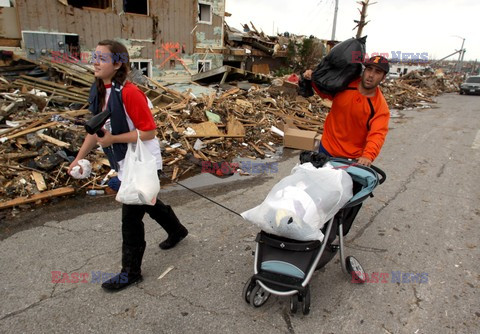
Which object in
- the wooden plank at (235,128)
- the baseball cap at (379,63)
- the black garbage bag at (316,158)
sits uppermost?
the baseball cap at (379,63)

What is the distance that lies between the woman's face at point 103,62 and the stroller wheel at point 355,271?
2849mm

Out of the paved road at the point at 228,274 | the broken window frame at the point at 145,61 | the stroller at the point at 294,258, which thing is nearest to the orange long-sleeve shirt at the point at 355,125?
the stroller at the point at 294,258

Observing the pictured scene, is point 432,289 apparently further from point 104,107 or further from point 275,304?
point 104,107

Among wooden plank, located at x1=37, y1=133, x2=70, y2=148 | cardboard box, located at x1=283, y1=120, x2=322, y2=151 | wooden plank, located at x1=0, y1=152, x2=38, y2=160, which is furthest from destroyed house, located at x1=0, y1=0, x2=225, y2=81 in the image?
cardboard box, located at x1=283, y1=120, x2=322, y2=151

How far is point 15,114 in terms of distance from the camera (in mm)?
7199

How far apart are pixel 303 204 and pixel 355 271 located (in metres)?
1.30

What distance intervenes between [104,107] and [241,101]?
314 inches

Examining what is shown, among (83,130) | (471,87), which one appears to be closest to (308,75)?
(83,130)

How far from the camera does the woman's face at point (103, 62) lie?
2473mm

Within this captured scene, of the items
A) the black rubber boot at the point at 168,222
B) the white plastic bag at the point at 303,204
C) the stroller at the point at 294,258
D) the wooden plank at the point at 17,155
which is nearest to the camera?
the white plastic bag at the point at 303,204

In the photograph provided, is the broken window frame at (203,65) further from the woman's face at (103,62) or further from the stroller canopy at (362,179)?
the stroller canopy at (362,179)

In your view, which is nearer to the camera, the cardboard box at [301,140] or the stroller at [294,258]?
the stroller at [294,258]

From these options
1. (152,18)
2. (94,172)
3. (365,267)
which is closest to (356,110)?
(365,267)

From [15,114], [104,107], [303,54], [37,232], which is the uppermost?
[303,54]
